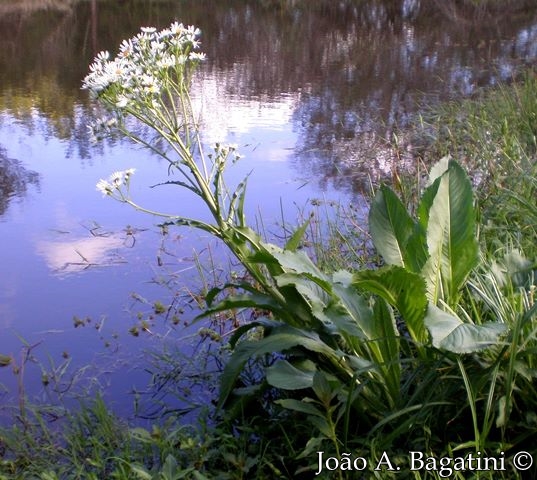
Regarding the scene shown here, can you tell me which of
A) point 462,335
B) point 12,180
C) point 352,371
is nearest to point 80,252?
point 12,180

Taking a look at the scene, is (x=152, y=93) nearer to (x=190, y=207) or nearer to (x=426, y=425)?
(x=426, y=425)

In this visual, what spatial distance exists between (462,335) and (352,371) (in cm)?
53

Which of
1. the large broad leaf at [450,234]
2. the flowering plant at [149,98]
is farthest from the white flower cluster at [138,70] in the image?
the large broad leaf at [450,234]

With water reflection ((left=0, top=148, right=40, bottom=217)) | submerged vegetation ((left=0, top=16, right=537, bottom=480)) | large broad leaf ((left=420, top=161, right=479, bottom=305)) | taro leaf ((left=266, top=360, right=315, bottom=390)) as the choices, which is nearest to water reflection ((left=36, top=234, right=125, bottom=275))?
water reflection ((left=0, top=148, right=40, bottom=217))

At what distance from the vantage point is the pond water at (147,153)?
347 cm

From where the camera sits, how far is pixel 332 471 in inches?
81.4

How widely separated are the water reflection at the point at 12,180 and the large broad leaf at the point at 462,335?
12.2 ft

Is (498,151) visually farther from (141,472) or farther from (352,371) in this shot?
(141,472)

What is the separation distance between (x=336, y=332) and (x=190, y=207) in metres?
2.65


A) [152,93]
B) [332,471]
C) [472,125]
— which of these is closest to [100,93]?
[152,93]

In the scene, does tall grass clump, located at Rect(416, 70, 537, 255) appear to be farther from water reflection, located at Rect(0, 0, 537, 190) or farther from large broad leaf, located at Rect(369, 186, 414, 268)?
large broad leaf, located at Rect(369, 186, 414, 268)

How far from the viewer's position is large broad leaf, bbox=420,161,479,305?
7.41 ft

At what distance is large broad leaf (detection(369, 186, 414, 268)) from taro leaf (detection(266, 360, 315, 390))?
0.45m

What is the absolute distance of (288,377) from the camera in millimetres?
2193
